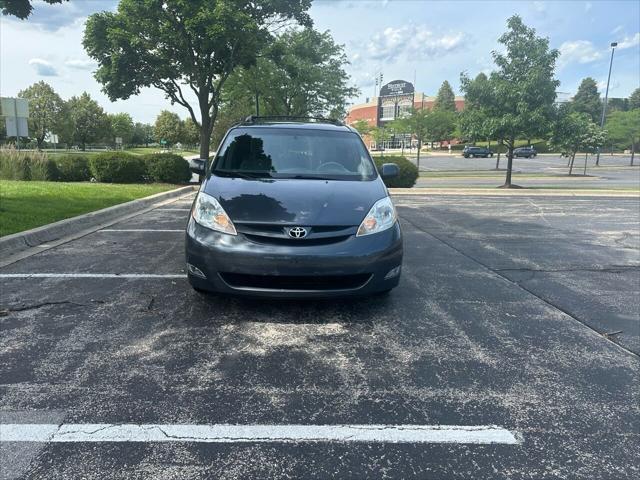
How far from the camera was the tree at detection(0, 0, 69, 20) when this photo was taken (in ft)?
26.5

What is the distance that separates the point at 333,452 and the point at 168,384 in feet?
3.95

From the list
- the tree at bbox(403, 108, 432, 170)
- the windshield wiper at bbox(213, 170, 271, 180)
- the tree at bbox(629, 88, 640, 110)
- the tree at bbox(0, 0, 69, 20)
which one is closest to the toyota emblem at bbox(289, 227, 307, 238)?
the windshield wiper at bbox(213, 170, 271, 180)

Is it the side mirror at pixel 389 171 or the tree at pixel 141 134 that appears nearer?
the side mirror at pixel 389 171

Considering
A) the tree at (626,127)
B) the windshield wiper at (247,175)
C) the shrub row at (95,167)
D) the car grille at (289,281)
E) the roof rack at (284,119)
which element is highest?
the tree at (626,127)

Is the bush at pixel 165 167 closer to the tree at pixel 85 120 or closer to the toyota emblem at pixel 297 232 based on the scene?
the toyota emblem at pixel 297 232

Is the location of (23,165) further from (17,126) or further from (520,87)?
(520,87)

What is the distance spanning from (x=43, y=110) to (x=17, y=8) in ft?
219

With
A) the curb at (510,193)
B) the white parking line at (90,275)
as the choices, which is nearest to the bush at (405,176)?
the curb at (510,193)

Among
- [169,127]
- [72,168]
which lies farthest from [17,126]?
[169,127]

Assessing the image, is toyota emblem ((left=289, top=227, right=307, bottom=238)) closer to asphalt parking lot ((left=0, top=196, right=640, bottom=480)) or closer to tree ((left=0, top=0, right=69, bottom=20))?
asphalt parking lot ((left=0, top=196, right=640, bottom=480))

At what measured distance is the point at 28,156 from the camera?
51.8ft

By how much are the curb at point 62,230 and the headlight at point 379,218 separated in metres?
4.55

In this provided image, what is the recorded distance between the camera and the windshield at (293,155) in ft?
15.8

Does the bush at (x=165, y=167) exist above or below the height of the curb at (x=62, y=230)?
above
